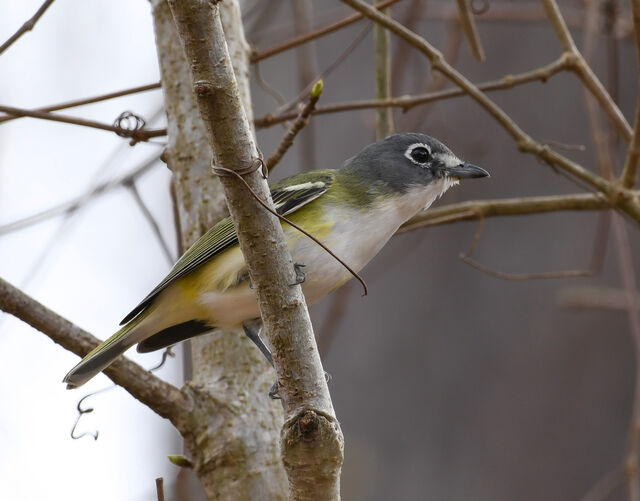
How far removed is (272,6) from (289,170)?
147 cm

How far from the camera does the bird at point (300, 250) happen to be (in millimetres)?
3234

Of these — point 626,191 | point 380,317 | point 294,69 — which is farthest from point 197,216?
point 294,69

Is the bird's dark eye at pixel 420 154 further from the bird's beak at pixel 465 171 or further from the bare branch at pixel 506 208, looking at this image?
the bare branch at pixel 506 208

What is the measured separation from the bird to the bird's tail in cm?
1

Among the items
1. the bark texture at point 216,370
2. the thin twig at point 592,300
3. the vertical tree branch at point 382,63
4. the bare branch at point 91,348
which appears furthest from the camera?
the thin twig at point 592,300

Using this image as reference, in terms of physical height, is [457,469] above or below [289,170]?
below

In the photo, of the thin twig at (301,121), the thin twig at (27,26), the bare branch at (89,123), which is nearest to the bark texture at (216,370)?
the bare branch at (89,123)

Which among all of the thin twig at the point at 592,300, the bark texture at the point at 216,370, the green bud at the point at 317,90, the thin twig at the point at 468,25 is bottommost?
the thin twig at the point at 592,300

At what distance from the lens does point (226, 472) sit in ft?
9.82

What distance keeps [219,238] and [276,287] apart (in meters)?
1.05

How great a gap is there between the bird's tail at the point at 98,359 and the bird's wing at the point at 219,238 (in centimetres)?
14

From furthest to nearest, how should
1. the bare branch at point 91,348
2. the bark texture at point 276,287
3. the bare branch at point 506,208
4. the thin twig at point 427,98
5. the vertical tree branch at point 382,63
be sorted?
the vertical tree branch at point 382,63, the thin twig at point 427,98, the bare branch at point 506,208, the bare branch at point 91,348, the bark texture at point 276,287

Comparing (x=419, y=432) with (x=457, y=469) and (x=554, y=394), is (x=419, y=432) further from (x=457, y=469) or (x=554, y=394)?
(x=554, y=394)

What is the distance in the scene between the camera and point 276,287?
2246 millimetres
